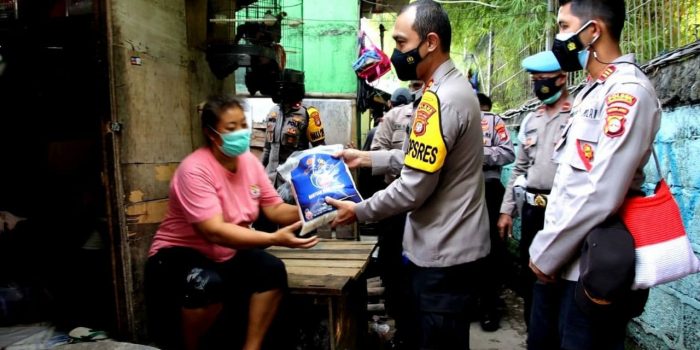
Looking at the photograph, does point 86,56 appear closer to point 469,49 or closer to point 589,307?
point 589,307

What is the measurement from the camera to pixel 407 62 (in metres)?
2.25

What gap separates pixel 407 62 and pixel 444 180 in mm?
613

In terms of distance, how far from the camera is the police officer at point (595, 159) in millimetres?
1588

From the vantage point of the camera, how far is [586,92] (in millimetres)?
1908

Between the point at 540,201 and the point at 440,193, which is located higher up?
the point at 440,193

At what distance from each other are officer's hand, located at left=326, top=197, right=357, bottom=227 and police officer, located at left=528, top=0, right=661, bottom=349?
895 mm

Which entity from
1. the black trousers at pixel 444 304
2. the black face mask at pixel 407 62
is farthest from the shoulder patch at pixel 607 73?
the black trousers at pixel 444 304

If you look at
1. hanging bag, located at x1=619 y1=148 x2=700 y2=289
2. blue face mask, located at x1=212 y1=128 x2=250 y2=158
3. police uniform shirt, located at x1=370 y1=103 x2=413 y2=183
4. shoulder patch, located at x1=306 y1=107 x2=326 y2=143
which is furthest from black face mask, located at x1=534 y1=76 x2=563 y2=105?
shoulder patch, located at x1=306 y1=107 x2=326 y2=143

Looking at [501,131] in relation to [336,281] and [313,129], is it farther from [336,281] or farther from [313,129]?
[336,281]

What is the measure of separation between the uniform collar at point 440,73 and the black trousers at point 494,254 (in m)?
2.48

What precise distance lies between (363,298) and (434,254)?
1593 millimetres

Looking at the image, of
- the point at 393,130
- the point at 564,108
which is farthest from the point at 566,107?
the point at 393,130

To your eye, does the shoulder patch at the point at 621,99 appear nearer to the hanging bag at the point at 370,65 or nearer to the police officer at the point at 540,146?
the police officer at the point at 540,146

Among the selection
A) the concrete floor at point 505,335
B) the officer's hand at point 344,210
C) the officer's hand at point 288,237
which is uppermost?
the officer's hand at point 344,210
